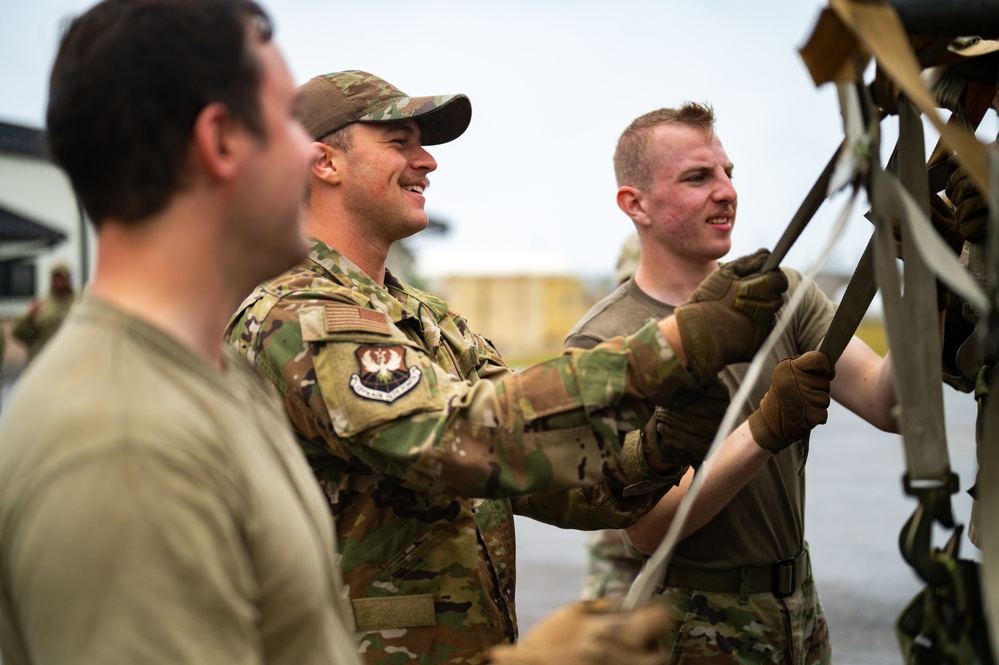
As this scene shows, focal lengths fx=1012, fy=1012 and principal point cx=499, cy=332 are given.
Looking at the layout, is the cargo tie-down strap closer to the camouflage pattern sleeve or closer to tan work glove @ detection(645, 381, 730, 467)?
the camouflage pattern sleeve

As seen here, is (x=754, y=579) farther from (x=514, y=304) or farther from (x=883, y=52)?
(x=514, y=304)

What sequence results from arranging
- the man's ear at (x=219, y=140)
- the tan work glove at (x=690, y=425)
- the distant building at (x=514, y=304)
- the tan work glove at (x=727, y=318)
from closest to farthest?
the man's ear at (x=219, y=140)
the tan work glove at (x=727, y=318)
the tan work glove at (x=690, y=425)
the distant building at (x=514, y=304)

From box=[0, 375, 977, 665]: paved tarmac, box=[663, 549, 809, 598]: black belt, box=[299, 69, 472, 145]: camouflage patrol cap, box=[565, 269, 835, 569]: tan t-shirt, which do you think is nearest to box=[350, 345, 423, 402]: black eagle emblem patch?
box=[299, 69, 472, 145]: camouflage patrol cap

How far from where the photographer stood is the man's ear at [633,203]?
3.35m

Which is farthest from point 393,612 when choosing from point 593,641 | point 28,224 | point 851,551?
point 28,224

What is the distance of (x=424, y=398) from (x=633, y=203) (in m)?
1.66

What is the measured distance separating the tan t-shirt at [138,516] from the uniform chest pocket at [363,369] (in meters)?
0.66

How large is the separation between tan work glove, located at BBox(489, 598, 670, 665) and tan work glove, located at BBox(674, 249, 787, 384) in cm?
49

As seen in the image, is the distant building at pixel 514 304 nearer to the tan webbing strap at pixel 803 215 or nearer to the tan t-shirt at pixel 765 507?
the tan t-shirt at pixel 765 507

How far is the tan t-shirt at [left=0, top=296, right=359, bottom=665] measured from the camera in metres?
1.08

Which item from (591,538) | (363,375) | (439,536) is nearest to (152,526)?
(363,375)

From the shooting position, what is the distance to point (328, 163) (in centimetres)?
262

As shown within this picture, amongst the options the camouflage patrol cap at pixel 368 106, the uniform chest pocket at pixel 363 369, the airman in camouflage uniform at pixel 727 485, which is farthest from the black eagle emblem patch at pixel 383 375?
the airman in camouflage uniform at pixel 727 485

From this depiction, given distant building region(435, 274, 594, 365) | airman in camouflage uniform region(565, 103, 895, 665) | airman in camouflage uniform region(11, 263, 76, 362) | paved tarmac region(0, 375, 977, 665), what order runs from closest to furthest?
airman in camouflage uniform region(565, 103, 895, 665) < paved tarmac region(0, 375, 977, 665) < airman in camouflage uniform region(11, 263, 76, 362) < distant building region(435, 274, 594, 365)
